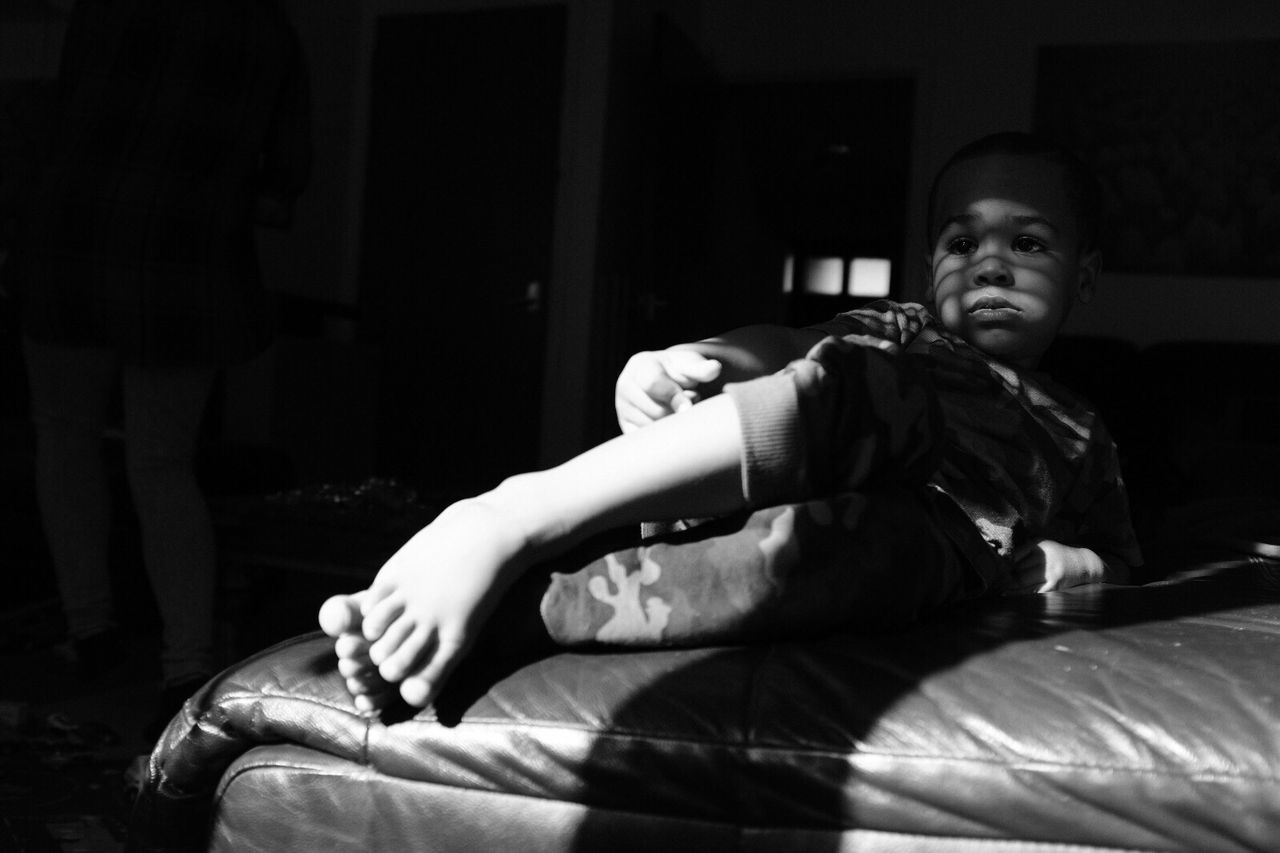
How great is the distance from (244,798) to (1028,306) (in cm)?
98

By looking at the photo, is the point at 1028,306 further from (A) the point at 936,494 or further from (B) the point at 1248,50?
(B) the point at 1248,50

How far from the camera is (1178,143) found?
4.34 m

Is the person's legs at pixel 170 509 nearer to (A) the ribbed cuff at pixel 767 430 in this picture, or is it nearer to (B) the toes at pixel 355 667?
(B) the toes at pixel 355 667

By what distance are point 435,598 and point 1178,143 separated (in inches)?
167

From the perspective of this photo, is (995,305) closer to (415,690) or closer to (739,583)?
(739,583)

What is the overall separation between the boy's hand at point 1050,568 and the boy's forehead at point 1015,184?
1.29 feet

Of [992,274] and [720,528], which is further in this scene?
[992,274]

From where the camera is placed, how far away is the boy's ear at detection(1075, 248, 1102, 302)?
4.88 ft

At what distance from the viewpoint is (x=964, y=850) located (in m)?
0.79

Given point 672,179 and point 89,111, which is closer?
point 89,111

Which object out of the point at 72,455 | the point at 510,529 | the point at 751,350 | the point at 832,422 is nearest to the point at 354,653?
the point at 510,529

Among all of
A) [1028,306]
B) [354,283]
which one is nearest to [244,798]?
[1028,306]

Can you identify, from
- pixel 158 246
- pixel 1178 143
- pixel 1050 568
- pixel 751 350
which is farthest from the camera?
pixel 1178 143

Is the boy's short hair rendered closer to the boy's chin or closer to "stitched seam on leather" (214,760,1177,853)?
the boy's chin
